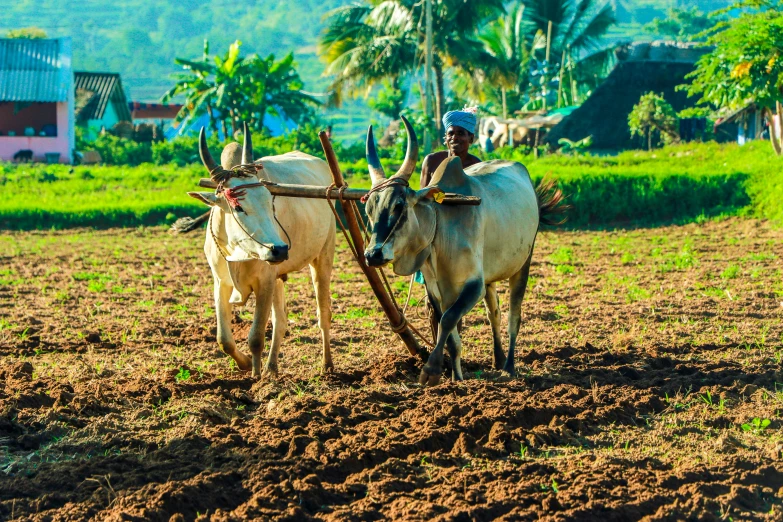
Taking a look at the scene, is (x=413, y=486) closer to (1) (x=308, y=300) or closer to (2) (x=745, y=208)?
(1) (x=308, y=300)

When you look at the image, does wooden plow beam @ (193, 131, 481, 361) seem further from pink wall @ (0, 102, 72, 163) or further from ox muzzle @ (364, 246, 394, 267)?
pink wall @ (0, 102, 72, 163)

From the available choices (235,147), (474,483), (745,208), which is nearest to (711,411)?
(474,483)

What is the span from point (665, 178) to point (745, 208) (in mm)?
1543

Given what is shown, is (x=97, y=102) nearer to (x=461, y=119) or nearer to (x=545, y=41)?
(x=545, y=41)

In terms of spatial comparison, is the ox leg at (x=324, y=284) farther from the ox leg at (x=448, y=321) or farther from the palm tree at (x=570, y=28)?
the palm tree at (x=570, y=28)

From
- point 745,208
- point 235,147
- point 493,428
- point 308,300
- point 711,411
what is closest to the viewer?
point 493,428

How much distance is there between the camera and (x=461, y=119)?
7.48 m

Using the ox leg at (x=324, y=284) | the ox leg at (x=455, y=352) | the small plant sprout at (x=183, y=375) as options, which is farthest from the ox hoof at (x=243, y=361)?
the ox leg at (x=455, y=352)

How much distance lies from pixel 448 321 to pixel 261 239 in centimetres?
127

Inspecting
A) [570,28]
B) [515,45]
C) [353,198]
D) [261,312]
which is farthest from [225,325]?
[570,28]

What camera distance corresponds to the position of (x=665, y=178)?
19.4m

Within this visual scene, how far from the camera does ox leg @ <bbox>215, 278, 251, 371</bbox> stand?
722 cm

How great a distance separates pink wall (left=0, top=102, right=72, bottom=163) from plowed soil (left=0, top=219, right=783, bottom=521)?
26000 mm

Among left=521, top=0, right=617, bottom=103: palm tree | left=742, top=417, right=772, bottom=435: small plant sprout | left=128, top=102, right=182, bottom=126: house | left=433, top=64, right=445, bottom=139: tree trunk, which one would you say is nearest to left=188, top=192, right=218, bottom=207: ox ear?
left=742, top=417, right=772, bottom=435: small plant sprout
